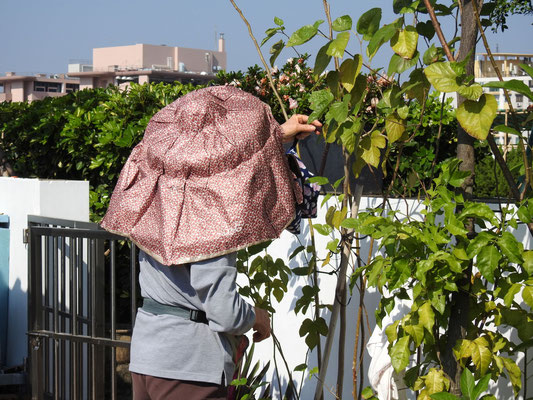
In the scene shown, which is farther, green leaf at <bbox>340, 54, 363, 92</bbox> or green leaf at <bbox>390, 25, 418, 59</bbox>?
green leaf at <bbox>340, 54, 363, 92</bbox>

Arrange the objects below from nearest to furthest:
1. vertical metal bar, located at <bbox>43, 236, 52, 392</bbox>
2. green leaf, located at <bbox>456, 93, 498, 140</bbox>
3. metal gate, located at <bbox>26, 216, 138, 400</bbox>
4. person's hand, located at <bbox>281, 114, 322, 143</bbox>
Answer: green leaf, located at <bbox>456, 93, 498, 140</bbox> → person's hand, located at <bbox>281, 114, 322, 143</bbox> → metal gate, located at <bbox>26, 216, 138, 400</bbox> → vertical metal bar, located at <bbox>43, 236, 52, 392</bbox>

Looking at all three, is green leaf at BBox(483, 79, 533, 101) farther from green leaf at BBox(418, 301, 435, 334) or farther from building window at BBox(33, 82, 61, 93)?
building window at BBox(33, 82, 61, 93)

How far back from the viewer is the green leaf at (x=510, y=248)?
1936 mm

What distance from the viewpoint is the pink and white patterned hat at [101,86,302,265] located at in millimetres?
2223

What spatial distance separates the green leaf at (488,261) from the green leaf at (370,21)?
69cm

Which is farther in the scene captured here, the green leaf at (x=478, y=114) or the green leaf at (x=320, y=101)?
the green leaf at (x=320, y=101)

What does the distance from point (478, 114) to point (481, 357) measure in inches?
28.3

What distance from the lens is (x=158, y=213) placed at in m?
2.36

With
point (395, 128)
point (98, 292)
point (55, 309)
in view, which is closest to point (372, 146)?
point (395, 128)

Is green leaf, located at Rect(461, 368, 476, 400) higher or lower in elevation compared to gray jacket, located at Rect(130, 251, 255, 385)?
lower

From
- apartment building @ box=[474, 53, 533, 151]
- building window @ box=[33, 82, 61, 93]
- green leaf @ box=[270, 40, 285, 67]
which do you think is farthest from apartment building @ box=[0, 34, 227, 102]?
green leaf @ box=[270, 40, 285, 67]

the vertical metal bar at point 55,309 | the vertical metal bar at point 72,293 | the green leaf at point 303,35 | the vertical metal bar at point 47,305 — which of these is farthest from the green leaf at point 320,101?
the vertical metal bar at point 47,305

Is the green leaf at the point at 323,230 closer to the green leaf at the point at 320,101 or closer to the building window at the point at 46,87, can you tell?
the green leaf at the point at 320,101

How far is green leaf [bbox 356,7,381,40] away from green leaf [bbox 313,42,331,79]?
0.13 metres
